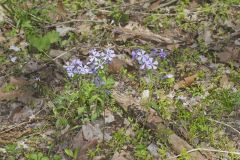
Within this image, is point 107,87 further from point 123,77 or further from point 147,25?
point 147,25

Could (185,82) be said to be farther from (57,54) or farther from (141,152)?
(57,54)

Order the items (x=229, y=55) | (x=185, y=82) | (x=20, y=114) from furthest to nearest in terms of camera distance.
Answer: (x=229, y=55)
(x=185, y=82)
(x=20, y=114)

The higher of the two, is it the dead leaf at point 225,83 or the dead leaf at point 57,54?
the dead leaf at point 57,54

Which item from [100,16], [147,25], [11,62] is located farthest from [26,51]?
[147,25]

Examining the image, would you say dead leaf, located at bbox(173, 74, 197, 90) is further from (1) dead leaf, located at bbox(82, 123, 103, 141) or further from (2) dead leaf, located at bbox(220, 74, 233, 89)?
(1) dead leaf, located at bbox(82, 123, 103, 141)

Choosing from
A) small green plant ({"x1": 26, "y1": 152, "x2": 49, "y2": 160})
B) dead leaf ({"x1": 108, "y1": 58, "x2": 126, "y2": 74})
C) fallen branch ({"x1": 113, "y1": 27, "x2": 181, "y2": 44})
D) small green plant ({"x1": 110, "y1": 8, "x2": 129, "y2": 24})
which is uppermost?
small green plant ({"x1": 110, "y1": 8, "x2": 129, "y2": 24})

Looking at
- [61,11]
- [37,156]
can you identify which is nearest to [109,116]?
[37,156]

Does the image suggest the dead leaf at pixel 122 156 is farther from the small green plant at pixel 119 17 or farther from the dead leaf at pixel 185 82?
the small green plant at pixel 119 17

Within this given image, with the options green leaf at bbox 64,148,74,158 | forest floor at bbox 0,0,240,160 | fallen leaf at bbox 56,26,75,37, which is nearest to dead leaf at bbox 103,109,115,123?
forest floor at bbox 0,0,240,160

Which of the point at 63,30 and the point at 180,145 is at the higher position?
the point at 63,30

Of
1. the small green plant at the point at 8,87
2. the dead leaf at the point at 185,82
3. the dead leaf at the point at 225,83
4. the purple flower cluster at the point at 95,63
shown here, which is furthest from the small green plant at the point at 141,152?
the small green plant at the point at 8,87
